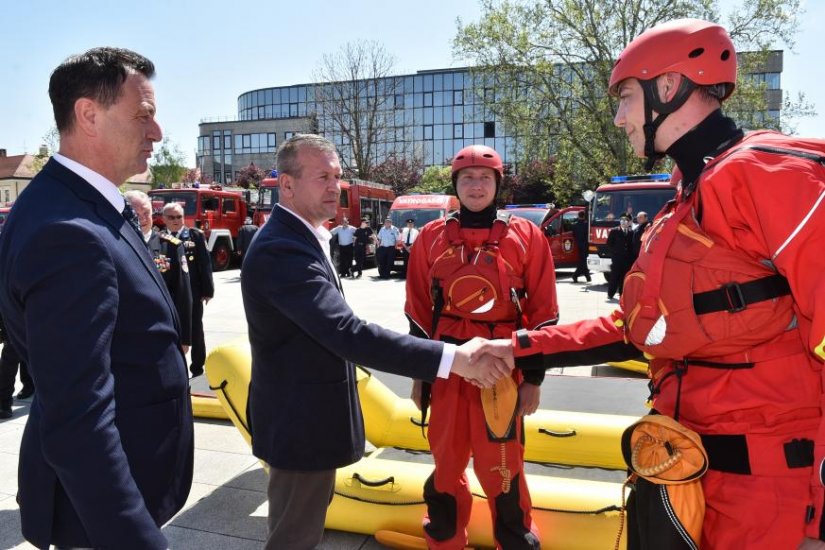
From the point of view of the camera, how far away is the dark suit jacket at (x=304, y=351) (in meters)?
2.26

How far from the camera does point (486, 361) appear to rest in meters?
2.51

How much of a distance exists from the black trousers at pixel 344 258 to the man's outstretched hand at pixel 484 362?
53.0 ft

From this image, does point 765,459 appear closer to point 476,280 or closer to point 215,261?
point 476,280

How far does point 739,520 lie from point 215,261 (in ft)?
64.7

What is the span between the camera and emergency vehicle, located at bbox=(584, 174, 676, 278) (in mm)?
14977

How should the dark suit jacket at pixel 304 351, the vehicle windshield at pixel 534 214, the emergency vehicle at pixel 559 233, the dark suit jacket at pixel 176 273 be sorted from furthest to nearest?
the vehicle windshield at pixel 534 214
the emergency vehicle at pixel 559 233
the dark suit jacket at pixel 176 273
the dark suit jacket at pixel 304 351

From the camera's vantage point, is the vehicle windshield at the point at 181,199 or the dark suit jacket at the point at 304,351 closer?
the dark suit jacket at the point at 304,351

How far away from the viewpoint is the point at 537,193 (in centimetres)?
4575

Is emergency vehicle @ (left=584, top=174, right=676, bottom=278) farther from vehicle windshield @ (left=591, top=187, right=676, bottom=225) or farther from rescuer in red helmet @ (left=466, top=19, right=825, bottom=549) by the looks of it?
rescuer in red helmet @ (left=466, top=19, right=825, bottom=549)

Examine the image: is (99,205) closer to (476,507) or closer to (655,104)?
(655,104)

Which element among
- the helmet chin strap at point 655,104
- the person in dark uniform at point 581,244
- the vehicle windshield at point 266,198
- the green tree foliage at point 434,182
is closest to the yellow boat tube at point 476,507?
the helmet chin strap at point 655,104

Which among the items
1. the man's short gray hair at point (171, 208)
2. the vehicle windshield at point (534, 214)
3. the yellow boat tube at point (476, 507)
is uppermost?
the man's short gray hair at point (171, 208)

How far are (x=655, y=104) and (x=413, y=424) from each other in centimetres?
300

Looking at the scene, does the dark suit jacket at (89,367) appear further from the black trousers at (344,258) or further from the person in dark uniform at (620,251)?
the black trousers at (344,258)
